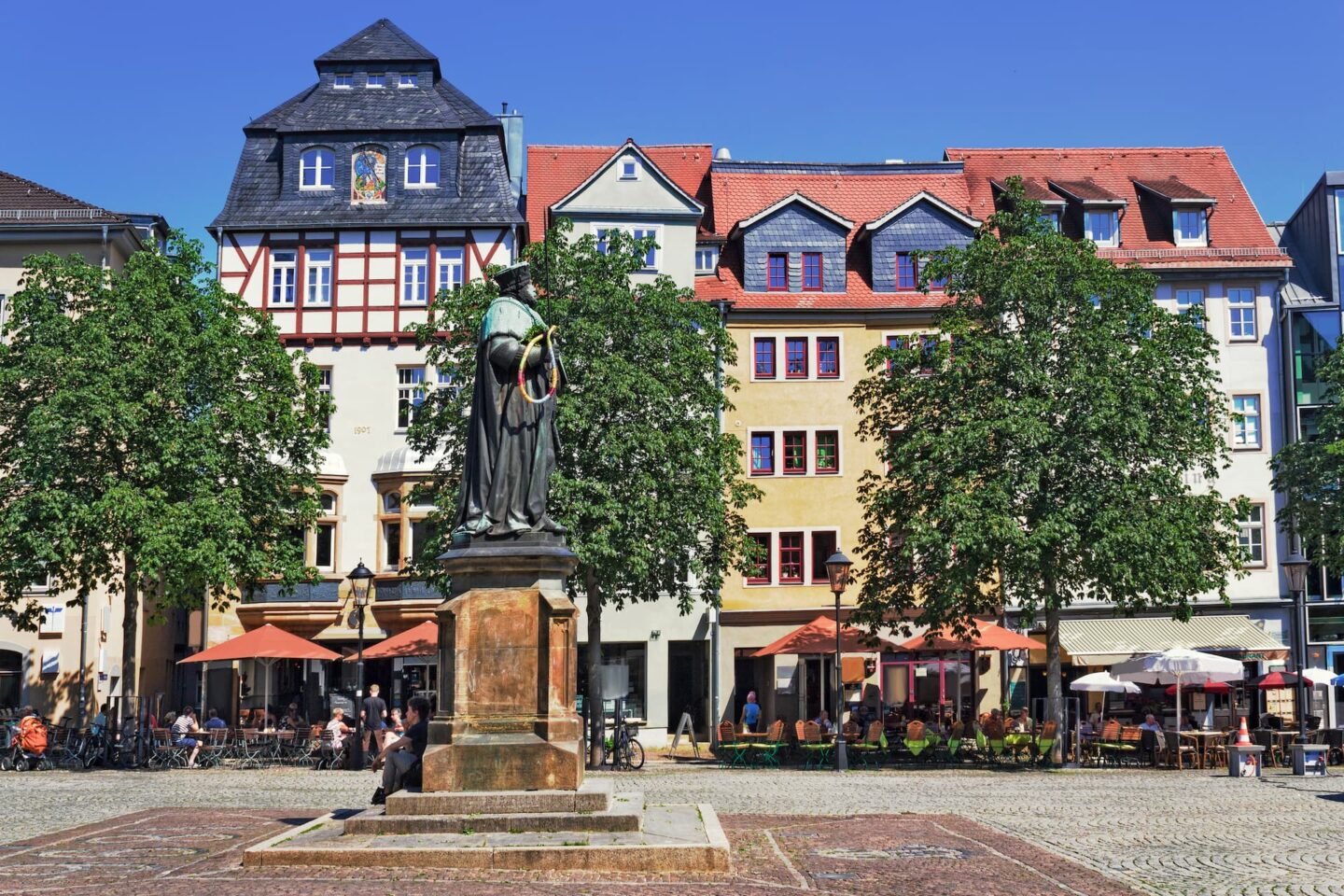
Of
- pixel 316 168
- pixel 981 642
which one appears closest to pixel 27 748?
pixel 981 642

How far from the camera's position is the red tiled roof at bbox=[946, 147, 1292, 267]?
44.3 m

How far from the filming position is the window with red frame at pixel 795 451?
41.9 metres

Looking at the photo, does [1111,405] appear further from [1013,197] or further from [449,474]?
[449,474]

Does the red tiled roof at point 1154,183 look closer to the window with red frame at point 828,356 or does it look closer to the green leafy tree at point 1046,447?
the window with red frame at point 828,356

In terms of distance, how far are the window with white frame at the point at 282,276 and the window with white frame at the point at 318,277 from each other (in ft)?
1.48

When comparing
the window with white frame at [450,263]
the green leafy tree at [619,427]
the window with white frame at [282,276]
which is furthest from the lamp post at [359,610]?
the window with white frame at [282,276]

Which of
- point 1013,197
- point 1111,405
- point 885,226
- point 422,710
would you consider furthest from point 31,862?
point 885,226

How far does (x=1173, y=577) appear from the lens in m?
29.8

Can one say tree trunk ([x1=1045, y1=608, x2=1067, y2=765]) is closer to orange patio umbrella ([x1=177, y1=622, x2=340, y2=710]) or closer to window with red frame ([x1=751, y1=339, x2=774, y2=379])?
window with red frame ([x1=751, y1=339, x2=774, y2=379])

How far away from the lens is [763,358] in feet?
139

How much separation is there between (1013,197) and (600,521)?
1143 centimetres

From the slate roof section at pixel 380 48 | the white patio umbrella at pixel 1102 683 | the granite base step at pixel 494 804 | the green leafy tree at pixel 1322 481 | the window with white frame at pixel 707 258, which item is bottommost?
the granite base step at pixel 494 804

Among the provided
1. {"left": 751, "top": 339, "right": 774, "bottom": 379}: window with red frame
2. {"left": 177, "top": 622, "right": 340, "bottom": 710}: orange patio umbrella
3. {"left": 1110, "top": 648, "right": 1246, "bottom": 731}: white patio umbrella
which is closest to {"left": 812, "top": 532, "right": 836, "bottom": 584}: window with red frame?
{"left": 751, "top": 339, "right": 774, "bottom": 379}: window with red frame

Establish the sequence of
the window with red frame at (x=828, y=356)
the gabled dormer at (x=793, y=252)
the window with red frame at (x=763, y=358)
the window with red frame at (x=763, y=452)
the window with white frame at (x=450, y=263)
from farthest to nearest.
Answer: the gabled dormer at (x=793, y=252) → the window with red frame at (x=828, y=356) → the window with red frame at (x=763, y=358) → the window with red frame at (x=763, y=452) → the window with white frame at (x=450, y=263)
